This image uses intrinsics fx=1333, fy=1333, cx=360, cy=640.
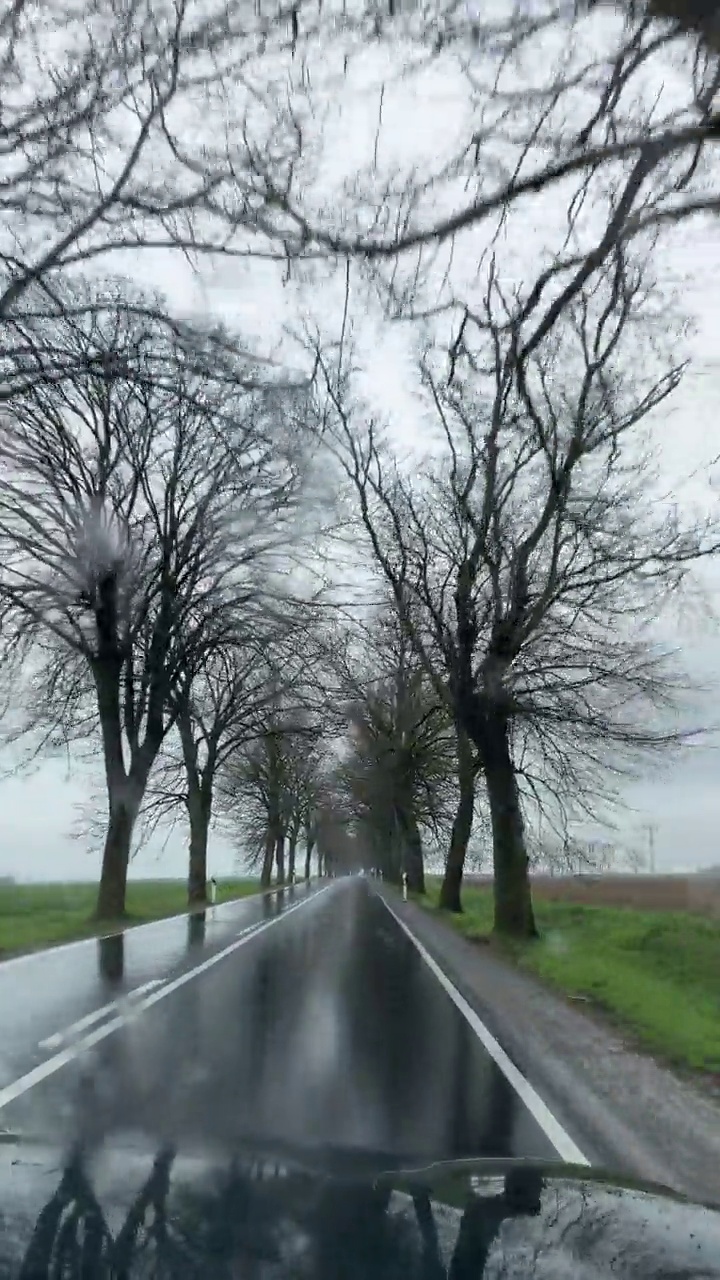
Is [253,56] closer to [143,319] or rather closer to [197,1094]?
[143,319]

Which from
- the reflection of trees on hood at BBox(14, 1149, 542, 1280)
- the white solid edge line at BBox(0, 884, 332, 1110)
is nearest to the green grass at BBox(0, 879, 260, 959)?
the white solid edge line at BBox(0, 884, 332, 1110)

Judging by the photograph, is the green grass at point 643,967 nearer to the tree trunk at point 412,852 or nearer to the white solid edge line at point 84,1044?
the white solid edge line at point 84,1044

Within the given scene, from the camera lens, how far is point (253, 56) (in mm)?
7047

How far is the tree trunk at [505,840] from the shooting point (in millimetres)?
25281

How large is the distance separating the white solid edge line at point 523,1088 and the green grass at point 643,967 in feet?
4.63

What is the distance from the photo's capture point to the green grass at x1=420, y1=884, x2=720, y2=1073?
12.0m

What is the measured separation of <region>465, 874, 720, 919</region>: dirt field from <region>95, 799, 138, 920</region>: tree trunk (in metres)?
9.14

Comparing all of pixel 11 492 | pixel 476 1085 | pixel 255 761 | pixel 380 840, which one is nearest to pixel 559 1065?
pixel 476 1085

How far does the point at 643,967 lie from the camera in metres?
20.1

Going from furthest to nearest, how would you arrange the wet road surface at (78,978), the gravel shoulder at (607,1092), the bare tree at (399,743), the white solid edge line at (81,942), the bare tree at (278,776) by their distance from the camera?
the bare tree at (278,776) < the bare tree at (399,743) < the white solid edge line at (81,942) < the wet road surface at (78,978) < the gravel shoulder at (607,1092)

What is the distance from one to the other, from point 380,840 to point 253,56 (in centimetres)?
7825

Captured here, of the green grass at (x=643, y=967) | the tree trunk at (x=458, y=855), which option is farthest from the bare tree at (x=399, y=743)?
the green grass at (x=643, y=967)

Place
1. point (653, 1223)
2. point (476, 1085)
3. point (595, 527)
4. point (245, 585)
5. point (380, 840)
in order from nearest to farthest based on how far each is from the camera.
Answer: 1. point (653, 1223)
2. point (476, 1085)
3. point (595, 527)
4. point (245, 585)
5. point (380, 840)

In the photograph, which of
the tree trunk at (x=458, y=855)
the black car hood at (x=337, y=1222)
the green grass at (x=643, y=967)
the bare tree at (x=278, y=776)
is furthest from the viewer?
the tree trunk at (x=458, y=855)
